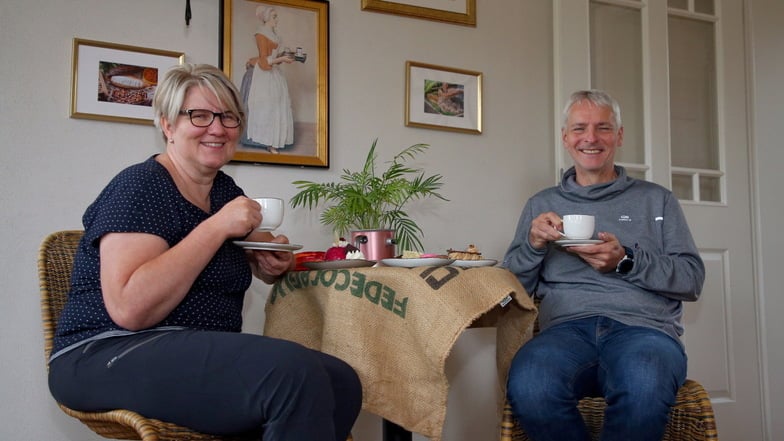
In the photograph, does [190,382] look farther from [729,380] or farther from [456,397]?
[729,380]

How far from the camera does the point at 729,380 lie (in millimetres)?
2820

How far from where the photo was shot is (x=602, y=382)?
1.66 m

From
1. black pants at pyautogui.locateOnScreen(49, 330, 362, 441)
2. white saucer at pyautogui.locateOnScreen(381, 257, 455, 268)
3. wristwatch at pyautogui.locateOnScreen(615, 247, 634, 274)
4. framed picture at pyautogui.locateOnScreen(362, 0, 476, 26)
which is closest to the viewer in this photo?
black pants at pyautogui.locateOnScreen(49, 330, 362, 441)

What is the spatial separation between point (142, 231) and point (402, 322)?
0.58m

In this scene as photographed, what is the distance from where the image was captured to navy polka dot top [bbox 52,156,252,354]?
131 centimetres

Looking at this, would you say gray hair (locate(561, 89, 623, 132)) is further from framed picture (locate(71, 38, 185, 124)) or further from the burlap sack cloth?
framed picture (locate(71, 38, 185, 124))

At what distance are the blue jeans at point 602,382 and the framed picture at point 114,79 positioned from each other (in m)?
1.43

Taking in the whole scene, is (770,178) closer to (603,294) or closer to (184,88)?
(603,294)

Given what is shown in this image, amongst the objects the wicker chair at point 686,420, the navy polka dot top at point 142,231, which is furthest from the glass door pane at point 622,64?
the navy polka dot top at point 142,231

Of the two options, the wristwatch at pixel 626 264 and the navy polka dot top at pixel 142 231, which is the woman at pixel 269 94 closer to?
the navy polka dot top at pixel 142 231

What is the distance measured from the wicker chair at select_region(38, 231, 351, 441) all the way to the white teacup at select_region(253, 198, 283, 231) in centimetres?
49

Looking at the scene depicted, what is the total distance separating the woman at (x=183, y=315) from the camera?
1.19m

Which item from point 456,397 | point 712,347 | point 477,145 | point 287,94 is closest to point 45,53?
point 287,94

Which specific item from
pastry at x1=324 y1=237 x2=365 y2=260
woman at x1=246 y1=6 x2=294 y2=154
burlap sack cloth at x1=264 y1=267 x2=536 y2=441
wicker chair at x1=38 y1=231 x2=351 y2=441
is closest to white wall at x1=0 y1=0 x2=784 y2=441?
woman at x1=246 y1=6 x2=294 y2=154
